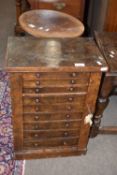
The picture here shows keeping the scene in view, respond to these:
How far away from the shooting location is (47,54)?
129 centimetres

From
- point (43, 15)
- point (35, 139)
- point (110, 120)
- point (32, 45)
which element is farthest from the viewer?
point (110, 120)

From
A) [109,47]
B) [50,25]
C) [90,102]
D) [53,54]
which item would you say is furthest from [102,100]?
[50,25]

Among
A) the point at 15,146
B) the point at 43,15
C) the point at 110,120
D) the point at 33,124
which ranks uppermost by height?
the point at 43,15

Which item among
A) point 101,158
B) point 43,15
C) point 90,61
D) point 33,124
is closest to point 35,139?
point 33,124

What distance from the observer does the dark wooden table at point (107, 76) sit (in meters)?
1.35

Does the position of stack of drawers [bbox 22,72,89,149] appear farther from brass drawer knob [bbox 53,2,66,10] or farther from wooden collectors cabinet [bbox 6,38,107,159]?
brass drawer knob [bbox 53,2,66,10]

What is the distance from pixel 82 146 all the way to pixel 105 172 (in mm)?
203

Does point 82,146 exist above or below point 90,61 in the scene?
below

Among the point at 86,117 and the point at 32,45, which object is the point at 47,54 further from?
the point at 86,117

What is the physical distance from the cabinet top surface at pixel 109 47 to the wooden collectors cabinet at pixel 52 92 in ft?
0.27

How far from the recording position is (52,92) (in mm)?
1280

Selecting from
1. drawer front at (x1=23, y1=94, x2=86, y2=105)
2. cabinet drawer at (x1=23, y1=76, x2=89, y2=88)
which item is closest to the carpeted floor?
drawer front at (x1=23, y1=94, x2=86, y2=105)

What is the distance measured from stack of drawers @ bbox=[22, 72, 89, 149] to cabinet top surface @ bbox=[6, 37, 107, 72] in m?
0.05

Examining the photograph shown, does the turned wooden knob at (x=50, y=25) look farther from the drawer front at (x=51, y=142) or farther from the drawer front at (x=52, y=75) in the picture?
the drawer front at (x=51, y=142)
